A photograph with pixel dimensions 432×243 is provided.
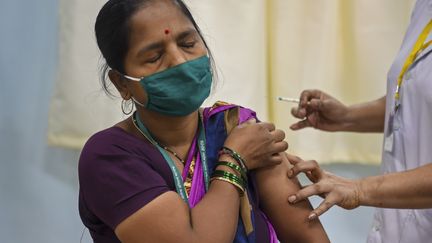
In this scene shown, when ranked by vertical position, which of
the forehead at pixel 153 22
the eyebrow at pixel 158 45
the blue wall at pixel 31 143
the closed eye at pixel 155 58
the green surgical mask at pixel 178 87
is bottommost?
the blue wall at pixel 31 143

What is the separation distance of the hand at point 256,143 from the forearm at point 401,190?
0.22 meters

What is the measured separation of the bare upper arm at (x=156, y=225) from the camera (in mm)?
992

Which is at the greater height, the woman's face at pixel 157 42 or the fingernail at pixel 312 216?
the woman's face at pixel 157 42

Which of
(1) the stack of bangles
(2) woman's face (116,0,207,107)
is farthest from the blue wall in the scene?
(1) the stack of bangles

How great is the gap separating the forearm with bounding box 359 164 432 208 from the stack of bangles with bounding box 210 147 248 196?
296 millimetres

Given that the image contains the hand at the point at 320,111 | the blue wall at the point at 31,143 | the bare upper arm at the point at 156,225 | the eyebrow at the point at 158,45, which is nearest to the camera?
the bare upper arm at the point at 156,225

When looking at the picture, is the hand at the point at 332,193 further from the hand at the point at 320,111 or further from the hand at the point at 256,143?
the hand at the point at 320,111

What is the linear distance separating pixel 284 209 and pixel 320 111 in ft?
2.03

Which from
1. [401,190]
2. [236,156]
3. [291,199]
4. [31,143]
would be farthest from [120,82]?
[31,143]

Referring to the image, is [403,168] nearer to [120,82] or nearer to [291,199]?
[291,199]

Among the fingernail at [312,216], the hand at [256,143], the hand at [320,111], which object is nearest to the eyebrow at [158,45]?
Result: the hand at [256,143]

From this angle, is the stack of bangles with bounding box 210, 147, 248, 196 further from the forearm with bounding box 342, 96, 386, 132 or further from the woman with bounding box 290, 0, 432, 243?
the forearm with bounding box 342, 96, 386, 132

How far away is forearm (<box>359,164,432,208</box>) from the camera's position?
1.15 meters

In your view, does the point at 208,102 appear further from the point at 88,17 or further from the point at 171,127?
the point at 171,127
